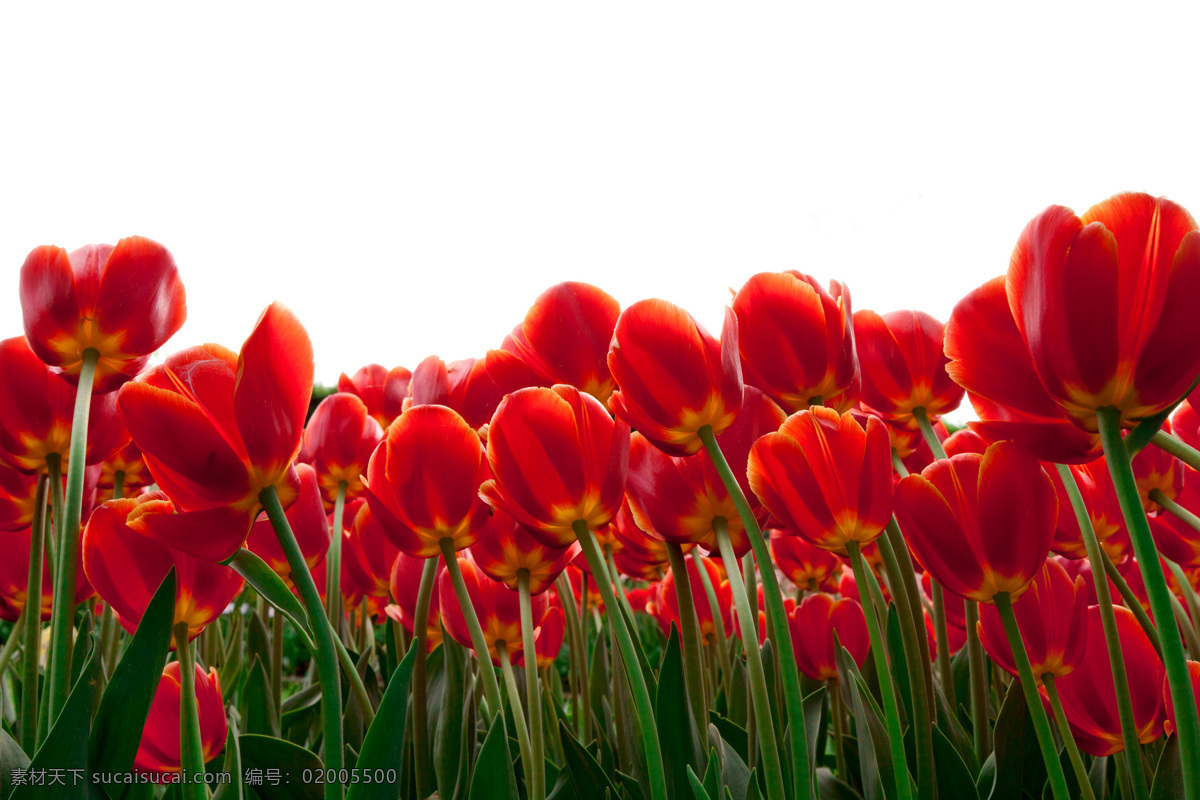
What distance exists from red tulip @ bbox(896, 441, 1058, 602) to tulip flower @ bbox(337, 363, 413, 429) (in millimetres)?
830

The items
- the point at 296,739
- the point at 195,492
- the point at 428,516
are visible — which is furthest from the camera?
the point at 296,739

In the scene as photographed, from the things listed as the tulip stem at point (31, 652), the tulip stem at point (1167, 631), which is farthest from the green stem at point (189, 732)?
the tulip stem at point (1167, 631)

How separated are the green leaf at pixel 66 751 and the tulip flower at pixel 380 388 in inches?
28.2

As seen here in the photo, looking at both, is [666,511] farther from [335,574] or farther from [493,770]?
[335,574]

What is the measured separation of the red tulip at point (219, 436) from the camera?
48 centimetres

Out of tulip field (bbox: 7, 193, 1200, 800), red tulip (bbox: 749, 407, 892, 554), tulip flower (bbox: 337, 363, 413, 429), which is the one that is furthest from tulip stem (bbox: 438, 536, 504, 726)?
tulip flower (bbox: 337, 363, 413, 429)

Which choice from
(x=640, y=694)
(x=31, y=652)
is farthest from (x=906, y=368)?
(x=31, y=652)

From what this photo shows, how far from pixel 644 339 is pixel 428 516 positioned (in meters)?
0.21

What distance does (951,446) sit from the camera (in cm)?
80

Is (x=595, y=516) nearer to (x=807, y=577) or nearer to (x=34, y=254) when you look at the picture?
(x=34, y=254)

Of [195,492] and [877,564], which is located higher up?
[195,492]

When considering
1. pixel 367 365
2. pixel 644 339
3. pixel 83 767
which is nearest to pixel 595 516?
pixel 644 339

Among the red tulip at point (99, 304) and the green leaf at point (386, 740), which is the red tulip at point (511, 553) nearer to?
the green leaf at point (386, 740)

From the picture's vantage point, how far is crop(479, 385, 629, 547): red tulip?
0.55 m
